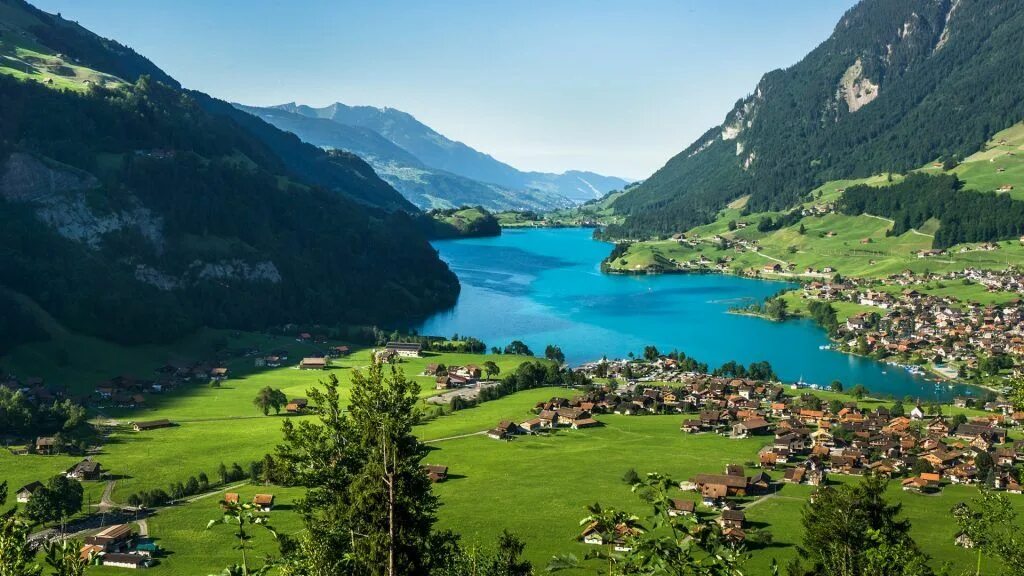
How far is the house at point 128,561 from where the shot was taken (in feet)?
155

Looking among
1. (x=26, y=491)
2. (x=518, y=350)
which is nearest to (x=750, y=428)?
(x=518, y=350)

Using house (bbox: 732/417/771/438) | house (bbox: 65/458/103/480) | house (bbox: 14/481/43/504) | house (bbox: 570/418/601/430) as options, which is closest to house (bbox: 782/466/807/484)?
house (bbox: 732/417/771/438)

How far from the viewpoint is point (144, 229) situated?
150875mm

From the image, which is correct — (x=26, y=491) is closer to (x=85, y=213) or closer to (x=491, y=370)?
(x=491, y=370)

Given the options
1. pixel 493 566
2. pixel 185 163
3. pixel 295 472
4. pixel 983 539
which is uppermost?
pixel 185 163

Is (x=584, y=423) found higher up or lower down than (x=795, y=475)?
lower down

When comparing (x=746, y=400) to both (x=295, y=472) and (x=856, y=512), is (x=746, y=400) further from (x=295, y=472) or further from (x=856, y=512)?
(x=295, y=472)

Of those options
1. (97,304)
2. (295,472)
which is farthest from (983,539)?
(97,304)

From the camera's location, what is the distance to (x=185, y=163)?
566ft

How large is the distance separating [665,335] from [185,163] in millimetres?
106758

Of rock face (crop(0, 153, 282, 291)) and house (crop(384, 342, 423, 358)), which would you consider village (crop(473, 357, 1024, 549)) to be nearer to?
house (crop(384, 342, 423, 358))

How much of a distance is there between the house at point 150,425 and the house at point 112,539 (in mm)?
31551

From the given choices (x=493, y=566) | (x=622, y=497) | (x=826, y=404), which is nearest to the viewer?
(x=493, y=566)

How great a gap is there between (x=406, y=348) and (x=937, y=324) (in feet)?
307
